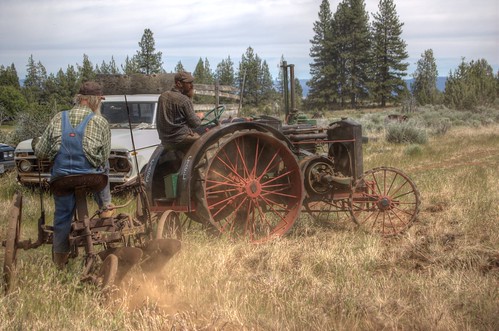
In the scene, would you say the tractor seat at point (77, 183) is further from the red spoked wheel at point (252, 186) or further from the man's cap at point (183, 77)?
the man's cap at point (183, 77)

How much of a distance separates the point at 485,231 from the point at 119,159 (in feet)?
19.4

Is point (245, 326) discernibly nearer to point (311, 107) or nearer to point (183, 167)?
point (183, 167)

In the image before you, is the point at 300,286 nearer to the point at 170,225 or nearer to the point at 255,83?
the point at 170,225

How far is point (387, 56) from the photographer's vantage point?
240 feet

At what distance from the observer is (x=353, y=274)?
509cm

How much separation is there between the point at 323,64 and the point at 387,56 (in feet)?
28.8

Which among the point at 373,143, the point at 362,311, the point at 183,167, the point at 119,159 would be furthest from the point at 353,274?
the point at 373,143

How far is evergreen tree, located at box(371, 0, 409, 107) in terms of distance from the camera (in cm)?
7150

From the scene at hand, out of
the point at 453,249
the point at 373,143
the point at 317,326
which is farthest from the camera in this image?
the point at 373,143

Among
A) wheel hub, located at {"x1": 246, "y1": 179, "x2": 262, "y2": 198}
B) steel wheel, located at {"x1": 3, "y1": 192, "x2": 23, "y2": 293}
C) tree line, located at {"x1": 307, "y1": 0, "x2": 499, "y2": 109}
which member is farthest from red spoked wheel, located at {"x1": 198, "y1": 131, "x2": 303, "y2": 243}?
tree line, located at {"x1": 307, "y1": 0, "x2": 499, "y2": 109}

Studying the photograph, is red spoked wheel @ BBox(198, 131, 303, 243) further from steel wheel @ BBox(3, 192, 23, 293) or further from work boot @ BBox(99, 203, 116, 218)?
steel wheel @ BBox(3, 192, 23, 293)

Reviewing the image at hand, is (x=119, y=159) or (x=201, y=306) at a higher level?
(x=119, y=159)

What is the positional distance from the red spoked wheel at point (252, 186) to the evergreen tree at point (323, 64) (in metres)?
66.0

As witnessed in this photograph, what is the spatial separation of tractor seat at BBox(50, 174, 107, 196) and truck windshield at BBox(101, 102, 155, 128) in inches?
228
